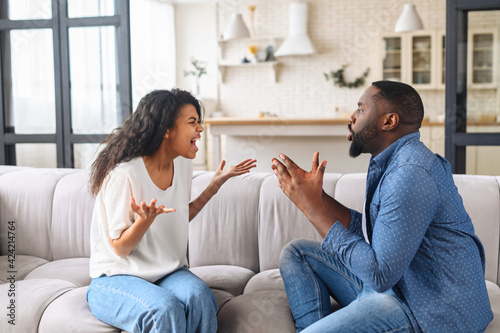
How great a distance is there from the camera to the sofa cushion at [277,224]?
6.83 ft

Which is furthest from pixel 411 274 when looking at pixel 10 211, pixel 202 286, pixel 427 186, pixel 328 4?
pixel 328 4

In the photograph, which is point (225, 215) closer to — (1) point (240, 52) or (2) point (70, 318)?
(2) point (70, 318)

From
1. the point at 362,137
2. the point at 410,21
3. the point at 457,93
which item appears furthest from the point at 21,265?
the point at 410,21

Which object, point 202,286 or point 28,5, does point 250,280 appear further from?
point 28,5

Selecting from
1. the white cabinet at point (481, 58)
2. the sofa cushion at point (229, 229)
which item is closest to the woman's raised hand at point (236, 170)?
the sofa cushion at point (229, 229)

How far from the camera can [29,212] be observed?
237 cm

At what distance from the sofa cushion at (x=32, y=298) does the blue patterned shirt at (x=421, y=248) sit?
1020 mm

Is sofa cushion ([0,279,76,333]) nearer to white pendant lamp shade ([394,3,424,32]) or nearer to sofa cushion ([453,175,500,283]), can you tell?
sofa cushion ([453,175,500,283])

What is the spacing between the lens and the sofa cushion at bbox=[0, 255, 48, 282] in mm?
2076

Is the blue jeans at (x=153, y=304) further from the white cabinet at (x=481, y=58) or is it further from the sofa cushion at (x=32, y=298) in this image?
the white cabinet at (x=481, y=58)

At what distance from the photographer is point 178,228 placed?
1.70 m

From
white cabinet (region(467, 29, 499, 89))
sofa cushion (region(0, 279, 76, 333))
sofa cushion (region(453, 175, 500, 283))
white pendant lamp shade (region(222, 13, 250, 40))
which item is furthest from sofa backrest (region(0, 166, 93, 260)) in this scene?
white pendant lamp shade (region(222, 13, 250, 40))

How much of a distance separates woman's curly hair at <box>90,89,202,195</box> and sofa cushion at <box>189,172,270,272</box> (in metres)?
0.58

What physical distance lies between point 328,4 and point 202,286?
6381mm
